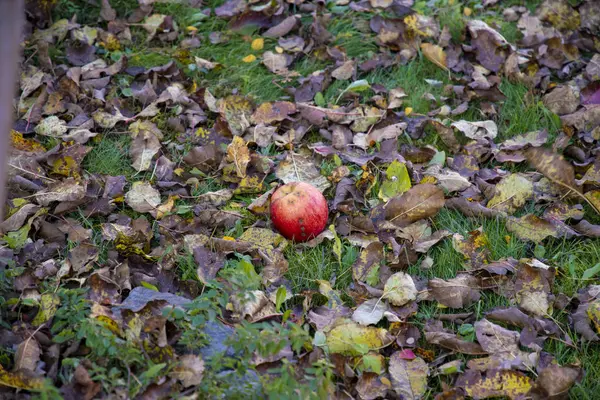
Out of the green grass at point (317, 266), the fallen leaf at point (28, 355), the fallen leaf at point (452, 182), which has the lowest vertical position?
the green grass at point (317, 266)

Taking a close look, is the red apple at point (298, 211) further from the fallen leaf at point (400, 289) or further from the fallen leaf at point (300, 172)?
the fallen leaf at point (400, 289)

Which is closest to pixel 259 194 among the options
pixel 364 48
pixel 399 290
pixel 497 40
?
pixel 399 290

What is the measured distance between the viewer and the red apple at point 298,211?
292 cm

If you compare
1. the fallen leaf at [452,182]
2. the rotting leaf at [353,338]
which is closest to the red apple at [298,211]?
the rotting leaf at [353,338]

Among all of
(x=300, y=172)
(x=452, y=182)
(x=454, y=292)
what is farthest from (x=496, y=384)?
(x=300, y=172)

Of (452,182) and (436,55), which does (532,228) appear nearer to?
(452,182)

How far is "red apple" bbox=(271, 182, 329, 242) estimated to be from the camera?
292 centimetres

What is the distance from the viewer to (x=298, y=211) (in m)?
2.91

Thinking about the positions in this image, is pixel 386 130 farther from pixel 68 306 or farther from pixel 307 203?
pixel 68 306

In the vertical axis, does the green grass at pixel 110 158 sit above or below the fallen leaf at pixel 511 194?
above

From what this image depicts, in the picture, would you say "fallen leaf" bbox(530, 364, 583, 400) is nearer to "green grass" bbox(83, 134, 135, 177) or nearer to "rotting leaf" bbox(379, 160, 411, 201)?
"rotting leaf" bbox(379, 160, 411, 201)

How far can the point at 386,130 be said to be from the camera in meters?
3.67

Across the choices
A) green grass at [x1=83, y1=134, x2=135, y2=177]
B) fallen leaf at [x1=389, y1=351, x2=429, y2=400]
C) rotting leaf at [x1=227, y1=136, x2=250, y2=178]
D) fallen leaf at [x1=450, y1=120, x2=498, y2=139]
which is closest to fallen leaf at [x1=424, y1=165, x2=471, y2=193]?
fallen leaf at [x1=450, y1=120, x2=498, y2=139]

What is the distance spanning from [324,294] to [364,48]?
2100 millimetres
